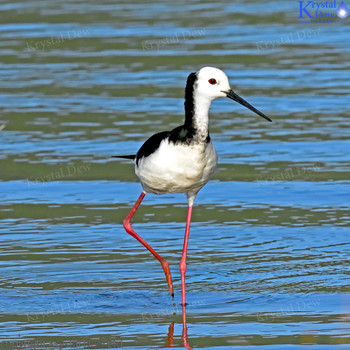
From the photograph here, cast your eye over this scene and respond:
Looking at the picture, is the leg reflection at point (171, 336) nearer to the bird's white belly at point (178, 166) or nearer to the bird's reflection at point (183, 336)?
the bird's reflection at point (183, 336)

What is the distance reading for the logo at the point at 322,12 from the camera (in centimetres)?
2281

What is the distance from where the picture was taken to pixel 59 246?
35.1ft

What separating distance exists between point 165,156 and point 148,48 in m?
11.3

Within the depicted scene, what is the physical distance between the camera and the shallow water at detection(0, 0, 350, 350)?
8719 mm
